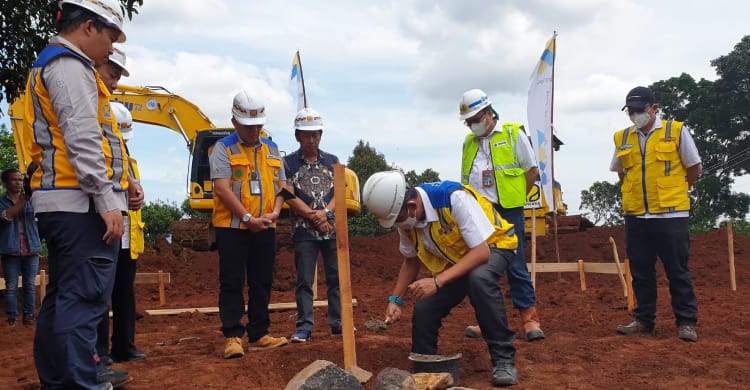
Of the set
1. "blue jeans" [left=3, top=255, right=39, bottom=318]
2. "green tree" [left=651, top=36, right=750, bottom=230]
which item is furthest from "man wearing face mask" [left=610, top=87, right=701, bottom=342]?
"green tree" [left=651, top=36, right=750, bottom=230]

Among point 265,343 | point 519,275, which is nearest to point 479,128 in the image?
point 519,275

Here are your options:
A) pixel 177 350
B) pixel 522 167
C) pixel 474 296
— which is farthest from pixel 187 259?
pixel 474 296

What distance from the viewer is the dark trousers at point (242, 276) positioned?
16.4 ft

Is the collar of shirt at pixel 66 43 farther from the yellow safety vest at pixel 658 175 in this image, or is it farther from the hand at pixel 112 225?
the yellow safety vest at pixel 658 175

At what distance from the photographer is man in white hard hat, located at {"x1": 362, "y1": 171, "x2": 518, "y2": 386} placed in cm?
411

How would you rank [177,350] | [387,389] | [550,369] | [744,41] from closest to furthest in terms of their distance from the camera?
1. [387,389]
2. [550,369]
3. [177,350]
4. [744,41]

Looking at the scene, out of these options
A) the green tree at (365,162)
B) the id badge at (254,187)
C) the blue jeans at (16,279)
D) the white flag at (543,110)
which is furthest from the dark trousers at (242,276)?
the green tree at (365,162)

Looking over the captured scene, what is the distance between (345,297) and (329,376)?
588 mm

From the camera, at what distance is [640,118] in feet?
19.1

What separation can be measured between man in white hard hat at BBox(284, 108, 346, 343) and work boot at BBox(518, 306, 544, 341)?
1516 millimetres

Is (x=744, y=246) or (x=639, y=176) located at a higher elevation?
(x=639, y=176)

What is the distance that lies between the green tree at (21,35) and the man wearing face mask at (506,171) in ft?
12.3

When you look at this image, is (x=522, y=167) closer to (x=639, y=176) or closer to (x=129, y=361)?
(x=639, y=176)

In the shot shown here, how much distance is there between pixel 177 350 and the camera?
5.63m
